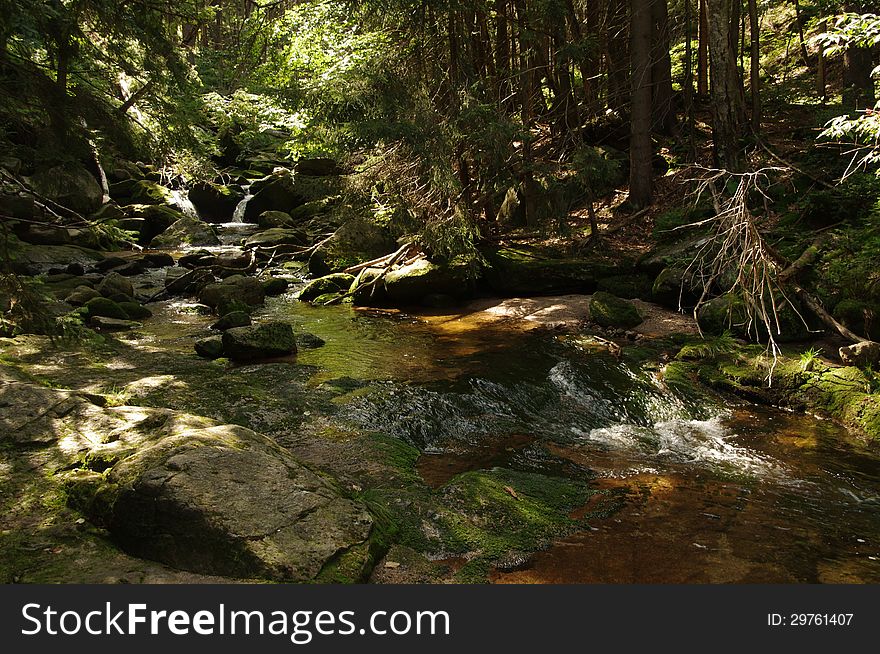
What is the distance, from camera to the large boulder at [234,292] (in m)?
13.5

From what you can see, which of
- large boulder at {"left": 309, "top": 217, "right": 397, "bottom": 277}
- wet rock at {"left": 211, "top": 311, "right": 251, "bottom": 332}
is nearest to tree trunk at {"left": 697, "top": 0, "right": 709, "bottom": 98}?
large boulder at {"left": 309, "top": 217, "right": 397, "bottom": 277}

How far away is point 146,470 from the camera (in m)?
3.75

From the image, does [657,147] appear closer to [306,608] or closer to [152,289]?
[152,289]

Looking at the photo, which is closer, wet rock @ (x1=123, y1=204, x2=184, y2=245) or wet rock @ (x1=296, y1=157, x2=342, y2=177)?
wet rock @ (x1=123, y1=204, x2=184, y2=245)

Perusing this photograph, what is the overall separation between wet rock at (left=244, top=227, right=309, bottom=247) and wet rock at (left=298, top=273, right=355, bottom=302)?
4545 millimetres

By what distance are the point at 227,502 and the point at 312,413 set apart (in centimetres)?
359

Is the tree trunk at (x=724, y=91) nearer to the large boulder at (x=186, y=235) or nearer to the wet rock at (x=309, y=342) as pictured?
the wet rock at (x=309, y=342)

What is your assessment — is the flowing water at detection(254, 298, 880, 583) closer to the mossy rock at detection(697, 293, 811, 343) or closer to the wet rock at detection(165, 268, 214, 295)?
the mossy rock at detection(697, 293, 811, 343)

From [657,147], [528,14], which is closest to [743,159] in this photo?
[657,147]

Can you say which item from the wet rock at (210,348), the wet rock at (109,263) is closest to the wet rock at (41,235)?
→ the wet rock at (109,263)

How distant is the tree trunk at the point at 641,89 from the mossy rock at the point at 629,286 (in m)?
3.66

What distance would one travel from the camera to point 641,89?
47.8 feet

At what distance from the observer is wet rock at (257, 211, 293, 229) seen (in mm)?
21938

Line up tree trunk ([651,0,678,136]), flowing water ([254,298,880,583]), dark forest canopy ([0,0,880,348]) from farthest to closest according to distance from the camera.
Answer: tree trunk ([651,0,678,136])
dark forest canopy ([0,0,880,348])
flowing water ([254,298,880,583])
